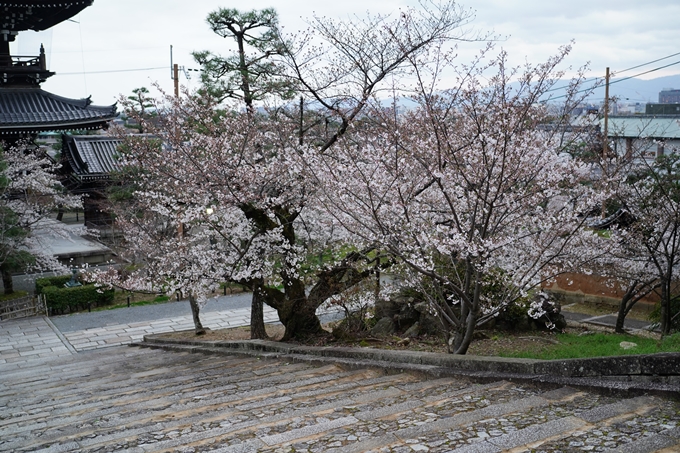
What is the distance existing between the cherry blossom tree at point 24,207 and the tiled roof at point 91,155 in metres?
1.79

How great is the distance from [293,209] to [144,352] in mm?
5171

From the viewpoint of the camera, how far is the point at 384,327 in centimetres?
1241

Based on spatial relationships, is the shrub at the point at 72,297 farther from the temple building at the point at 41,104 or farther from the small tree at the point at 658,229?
the small tree at the point at 658,229

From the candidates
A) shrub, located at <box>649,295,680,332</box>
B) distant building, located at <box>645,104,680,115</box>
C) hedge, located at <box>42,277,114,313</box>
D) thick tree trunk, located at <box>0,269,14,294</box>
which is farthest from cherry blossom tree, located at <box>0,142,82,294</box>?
distant building, located at <box>645,104,680,115</box>

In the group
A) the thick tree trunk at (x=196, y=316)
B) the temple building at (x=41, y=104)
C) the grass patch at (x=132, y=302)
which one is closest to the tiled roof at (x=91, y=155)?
the temple building at (x=41, y=104)

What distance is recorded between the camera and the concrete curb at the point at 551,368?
192 inches

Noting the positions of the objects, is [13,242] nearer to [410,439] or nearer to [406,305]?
[406,305]

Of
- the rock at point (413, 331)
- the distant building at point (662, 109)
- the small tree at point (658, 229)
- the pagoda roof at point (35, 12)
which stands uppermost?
the pagoda roof at point (35, 12)

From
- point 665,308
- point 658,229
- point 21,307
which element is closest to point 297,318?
point 665,308

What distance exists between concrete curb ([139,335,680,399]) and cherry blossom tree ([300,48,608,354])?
0.91 m

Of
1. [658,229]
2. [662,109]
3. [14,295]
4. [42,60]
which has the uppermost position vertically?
[42,60]

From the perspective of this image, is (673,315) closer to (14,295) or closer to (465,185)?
(465,185)

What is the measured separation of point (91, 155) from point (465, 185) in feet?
78.2

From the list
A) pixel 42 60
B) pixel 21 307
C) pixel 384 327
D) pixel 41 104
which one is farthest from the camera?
pixel 41 104
